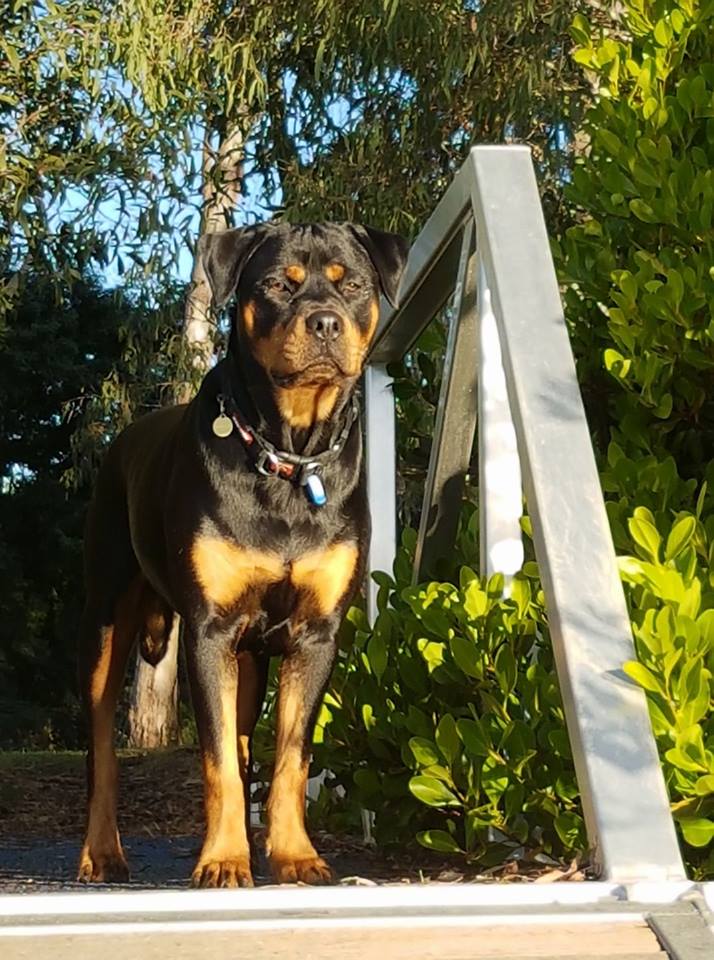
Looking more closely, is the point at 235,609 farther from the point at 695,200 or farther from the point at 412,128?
the point at 412,128

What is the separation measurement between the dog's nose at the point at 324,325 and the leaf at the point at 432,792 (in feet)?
4.48

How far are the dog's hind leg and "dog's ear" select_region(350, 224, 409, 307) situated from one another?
1490mm

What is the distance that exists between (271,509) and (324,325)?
543 mm

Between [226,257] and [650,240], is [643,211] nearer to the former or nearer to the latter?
[650,240]

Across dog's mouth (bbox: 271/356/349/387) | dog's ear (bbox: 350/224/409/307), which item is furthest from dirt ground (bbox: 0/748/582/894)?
dog's ear (bbox: 350/224/409/307)

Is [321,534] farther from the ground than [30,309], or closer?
closer

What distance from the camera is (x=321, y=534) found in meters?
4.22

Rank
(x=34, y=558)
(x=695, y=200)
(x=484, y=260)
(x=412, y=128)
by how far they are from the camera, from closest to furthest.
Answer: (x=484, y=260)
(x=695, y=200)
(x=412, y=128)
(x=34, y=558)

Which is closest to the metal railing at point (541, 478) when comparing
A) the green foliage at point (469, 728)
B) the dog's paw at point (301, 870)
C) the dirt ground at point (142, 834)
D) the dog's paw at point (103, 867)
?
the dirt ground at point (142, 834)

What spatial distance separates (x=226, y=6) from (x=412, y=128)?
1766mm

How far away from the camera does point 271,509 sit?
4.21m

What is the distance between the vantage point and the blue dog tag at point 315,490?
4.24 meters

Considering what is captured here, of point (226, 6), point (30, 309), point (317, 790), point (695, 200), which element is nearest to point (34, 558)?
point (30, 309)

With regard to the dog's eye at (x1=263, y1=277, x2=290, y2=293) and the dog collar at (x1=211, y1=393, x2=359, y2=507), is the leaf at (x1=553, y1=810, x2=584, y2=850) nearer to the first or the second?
the dog collar at (x1=211, y1=393, x2=359, y2=507)
